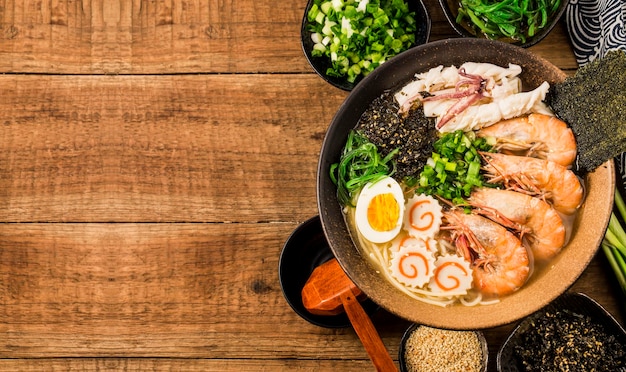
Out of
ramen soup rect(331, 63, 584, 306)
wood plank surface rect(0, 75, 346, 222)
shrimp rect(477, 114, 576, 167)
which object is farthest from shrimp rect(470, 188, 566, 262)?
wood plank surface rect(0, 75, 346, 222)


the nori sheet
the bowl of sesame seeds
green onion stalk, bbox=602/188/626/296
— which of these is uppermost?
the nori sheet

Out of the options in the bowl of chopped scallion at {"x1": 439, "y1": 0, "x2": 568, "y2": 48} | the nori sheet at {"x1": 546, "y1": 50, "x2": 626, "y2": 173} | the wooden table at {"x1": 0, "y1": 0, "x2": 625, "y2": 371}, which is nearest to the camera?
the nori sheet at {"x1": 546, "y1": 50, "x2": 626, "y2": 173}

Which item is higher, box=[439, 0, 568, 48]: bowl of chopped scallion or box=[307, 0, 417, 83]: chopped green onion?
box=[439, 0, 568, 48]: bowl of chopped scallion

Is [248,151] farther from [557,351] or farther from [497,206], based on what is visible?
[557,351]

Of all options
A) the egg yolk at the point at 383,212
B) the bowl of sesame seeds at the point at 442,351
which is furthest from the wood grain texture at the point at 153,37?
the bowl of sesame seeds at the point at 442,351

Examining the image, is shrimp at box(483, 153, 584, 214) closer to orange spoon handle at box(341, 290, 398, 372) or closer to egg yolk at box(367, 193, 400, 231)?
egg yolk at box(367, 193, 400, 231)

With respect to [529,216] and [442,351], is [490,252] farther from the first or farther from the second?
[442,351]

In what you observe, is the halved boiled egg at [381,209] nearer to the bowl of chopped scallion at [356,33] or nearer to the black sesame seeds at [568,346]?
the bowl of chopped scallion at [356,33]
